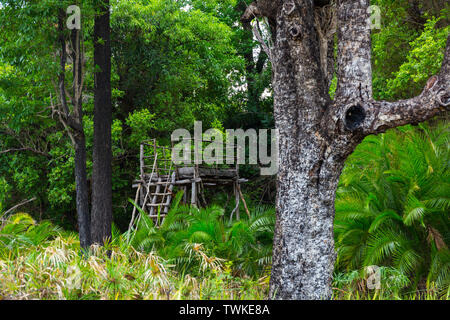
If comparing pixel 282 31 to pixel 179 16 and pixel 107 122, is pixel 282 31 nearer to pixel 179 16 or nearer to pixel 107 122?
pixel 107 122

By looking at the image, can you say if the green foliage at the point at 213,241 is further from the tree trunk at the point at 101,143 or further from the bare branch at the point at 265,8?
the bare branch at the point at 265,8

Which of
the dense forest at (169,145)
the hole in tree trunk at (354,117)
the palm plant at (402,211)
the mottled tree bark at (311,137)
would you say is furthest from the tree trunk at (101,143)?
the hole in tree trunk at (354,117)

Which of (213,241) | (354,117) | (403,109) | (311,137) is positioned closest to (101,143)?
(213,241)

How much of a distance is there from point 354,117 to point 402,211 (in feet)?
10.2

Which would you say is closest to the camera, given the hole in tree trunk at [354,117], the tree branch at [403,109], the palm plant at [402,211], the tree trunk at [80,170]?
the tree branch at [403,109]

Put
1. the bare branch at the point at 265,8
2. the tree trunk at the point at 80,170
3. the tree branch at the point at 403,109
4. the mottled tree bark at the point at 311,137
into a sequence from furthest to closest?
the tree trunk at the point at 80,170
the bare branch at the point at 265,8
the mottled tree bark at the point at 311,137
the tree branch at the point at 403,109

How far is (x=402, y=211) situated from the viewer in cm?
790

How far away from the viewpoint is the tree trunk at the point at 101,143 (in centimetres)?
1037

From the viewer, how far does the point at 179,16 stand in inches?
655

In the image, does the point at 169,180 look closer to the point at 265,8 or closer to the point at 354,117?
the point at 265,8

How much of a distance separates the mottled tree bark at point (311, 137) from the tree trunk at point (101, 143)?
5455mm

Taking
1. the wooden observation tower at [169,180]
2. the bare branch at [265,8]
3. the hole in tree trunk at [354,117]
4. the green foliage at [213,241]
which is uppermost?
the bare branch at [265,8]

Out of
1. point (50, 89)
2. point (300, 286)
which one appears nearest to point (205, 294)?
point (300, 286)

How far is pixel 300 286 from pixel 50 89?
7.27 meters
